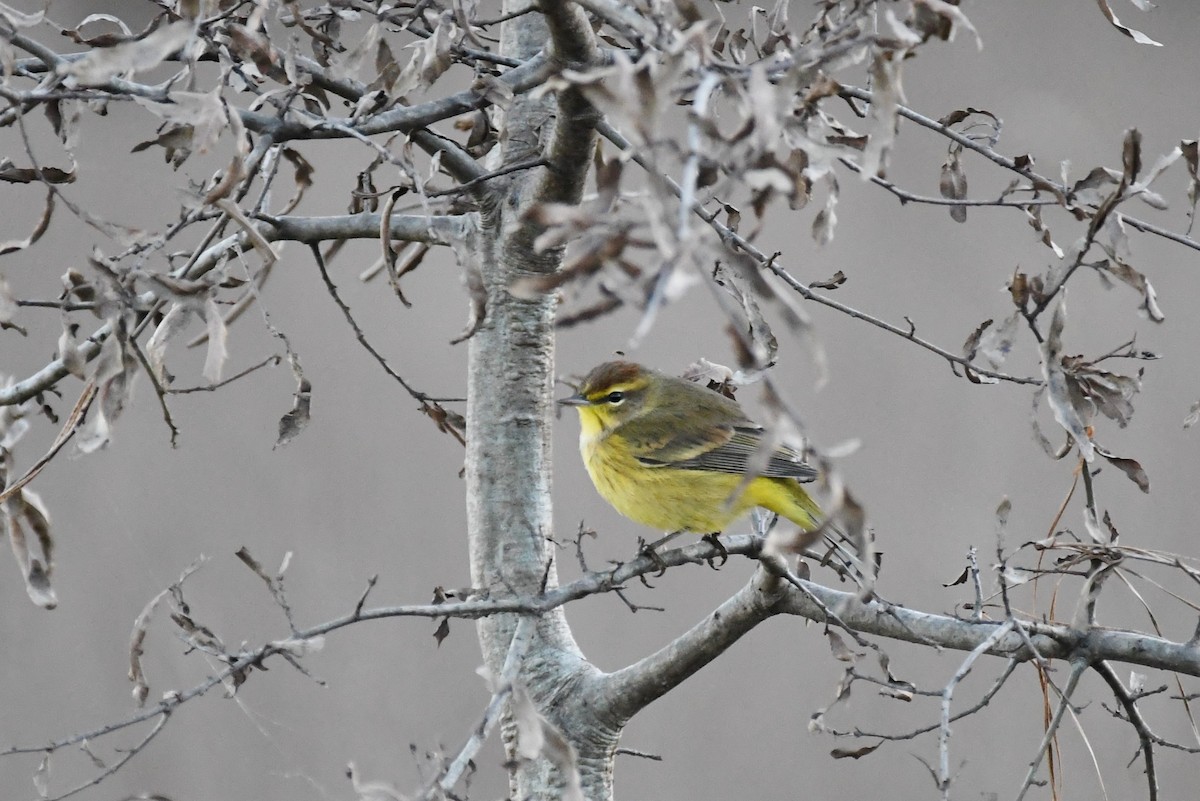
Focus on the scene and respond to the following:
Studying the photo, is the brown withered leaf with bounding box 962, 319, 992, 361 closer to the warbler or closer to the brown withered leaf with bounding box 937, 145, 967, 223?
the brown withered leaf with bounding box 937, 145, 967, 223

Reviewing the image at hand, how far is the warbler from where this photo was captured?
9.23ft

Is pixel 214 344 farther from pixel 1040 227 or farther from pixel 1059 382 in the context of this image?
pixel 1040 227

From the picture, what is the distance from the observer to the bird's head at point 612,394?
3.09m

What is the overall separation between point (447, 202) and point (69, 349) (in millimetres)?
650

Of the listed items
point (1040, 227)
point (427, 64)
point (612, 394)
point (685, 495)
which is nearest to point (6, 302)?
point (427, 64)

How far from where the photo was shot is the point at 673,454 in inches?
117

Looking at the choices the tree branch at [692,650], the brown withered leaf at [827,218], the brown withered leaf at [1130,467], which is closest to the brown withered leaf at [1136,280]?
the brown withered leaf at [1130,467]

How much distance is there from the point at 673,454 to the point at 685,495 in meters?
0.15

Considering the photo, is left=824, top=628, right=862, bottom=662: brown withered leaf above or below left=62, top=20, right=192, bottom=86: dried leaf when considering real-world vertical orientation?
below

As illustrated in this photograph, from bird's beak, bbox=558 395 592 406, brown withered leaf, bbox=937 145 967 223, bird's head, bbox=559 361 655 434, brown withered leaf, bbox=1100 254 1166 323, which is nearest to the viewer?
brown withered leaf, bbox=1100 254 1166 323

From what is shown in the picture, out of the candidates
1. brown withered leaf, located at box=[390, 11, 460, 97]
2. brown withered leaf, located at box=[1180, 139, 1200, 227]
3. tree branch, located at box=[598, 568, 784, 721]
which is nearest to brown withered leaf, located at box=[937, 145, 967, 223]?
brown withered leaf, located at box=[1180, 139, 1200, 227]

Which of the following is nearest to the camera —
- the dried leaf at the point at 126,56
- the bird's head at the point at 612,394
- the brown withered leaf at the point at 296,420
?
the dried leaf at the point at 126,56

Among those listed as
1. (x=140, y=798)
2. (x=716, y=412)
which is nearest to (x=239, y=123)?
(x=140, y=798)

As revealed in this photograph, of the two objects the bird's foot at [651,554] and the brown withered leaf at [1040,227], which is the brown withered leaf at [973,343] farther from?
the bird's foot at [651,554]
